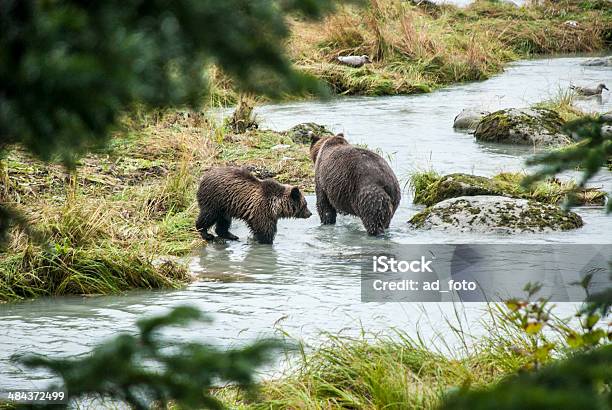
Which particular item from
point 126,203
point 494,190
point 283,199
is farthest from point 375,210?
point 126,203

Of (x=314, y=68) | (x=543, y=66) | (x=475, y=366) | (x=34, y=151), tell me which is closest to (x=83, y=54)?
(x=34, y=151)

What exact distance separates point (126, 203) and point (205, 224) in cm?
99

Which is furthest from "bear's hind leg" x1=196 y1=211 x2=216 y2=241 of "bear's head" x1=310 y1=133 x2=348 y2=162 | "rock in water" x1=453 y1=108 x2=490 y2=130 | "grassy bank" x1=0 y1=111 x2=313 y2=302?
"rock in water" x1=453 y1=108 x2=490 y2=130

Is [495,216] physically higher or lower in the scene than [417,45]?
lower

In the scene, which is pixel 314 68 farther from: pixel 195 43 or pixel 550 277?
pixel 195 43

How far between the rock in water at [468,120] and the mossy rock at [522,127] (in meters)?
0.86

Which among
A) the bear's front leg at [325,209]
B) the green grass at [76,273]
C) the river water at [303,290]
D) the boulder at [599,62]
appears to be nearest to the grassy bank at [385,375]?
the river water at [303,290]

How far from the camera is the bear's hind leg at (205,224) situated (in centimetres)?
997

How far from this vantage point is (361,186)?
970cm

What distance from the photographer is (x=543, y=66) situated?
2461 cm

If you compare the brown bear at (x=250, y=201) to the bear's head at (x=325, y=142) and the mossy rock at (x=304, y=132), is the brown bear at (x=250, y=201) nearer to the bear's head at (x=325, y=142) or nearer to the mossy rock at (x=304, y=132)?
the bear's head at (x=325, y=142)

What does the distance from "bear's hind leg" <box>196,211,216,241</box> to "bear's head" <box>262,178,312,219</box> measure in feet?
2.17

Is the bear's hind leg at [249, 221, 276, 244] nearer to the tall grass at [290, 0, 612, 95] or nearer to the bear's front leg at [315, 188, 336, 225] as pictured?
the bear's front leg at [315, 188, 336, 225]

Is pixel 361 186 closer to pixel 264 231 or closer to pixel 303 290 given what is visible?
pixel 264 231
